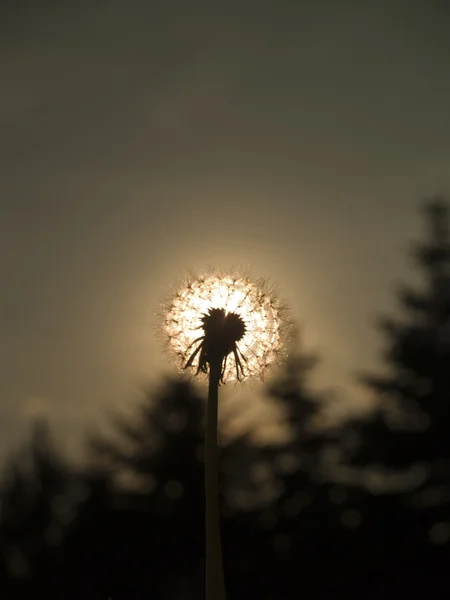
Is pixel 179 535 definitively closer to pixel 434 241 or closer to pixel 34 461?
pixel 34 461

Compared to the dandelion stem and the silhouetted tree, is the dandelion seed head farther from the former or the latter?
the silhouetted tree

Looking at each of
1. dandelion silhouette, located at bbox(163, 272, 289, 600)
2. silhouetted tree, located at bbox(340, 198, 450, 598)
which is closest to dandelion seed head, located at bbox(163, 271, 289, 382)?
dandelion silhouette, located at bbox(163, 272, 289, 600)

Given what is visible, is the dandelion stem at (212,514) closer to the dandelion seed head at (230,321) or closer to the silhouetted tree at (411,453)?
the dandelion seed head at (230,321)

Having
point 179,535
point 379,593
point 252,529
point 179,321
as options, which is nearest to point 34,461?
point 179,535

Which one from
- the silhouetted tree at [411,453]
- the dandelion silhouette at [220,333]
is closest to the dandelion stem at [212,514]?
the dandelion silhouette at [220,333]

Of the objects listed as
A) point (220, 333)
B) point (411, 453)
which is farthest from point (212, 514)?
point (411, 453)
